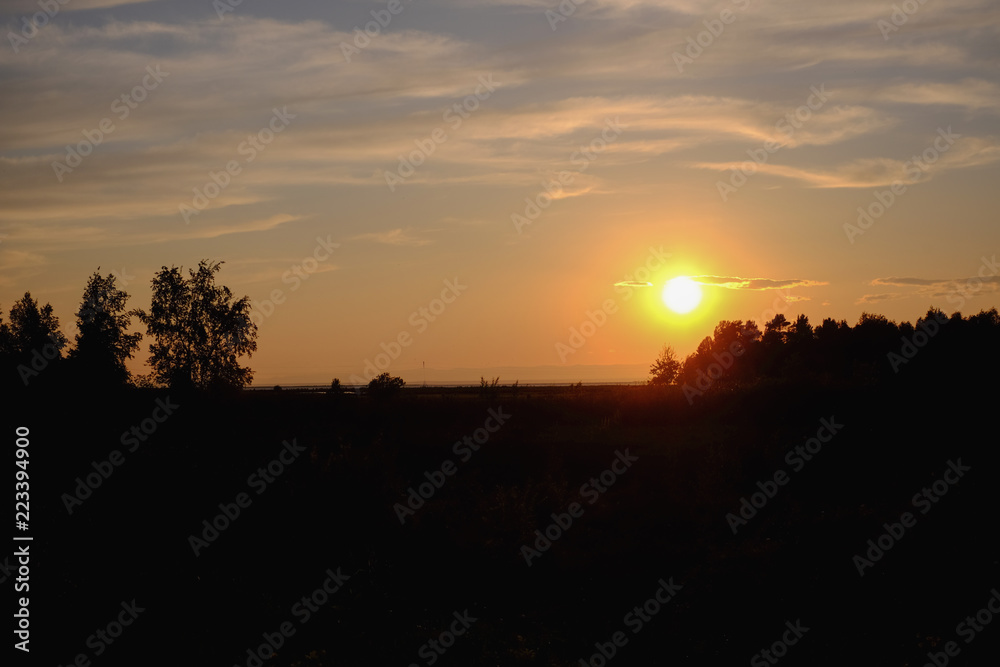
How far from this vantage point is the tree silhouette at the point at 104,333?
69.5 metres

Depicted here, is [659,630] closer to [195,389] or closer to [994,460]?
[994,460]

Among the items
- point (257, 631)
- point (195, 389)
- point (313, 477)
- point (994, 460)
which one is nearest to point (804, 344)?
point (994, 460)

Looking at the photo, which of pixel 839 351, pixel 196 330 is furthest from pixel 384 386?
pixel 839 351

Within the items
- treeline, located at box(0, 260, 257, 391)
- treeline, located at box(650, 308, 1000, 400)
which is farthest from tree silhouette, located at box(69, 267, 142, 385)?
treeline, located at box(650, 308, 1000, 400)

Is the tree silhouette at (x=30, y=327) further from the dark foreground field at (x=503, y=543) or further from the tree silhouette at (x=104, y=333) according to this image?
the dark foreground field at (x=503, y=543)

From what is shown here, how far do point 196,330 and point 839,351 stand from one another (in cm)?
6032

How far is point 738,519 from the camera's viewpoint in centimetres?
3856

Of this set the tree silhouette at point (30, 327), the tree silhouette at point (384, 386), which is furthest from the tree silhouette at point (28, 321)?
the tree silhouette at point (384, 386)

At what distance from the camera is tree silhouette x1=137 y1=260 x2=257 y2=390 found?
7612 cm

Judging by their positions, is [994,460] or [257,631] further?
→ [994,460]

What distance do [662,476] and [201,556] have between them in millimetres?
22025

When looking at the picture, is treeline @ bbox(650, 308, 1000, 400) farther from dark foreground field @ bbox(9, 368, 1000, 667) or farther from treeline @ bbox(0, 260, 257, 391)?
treeline @ bbox(0, 260, 257, 391)

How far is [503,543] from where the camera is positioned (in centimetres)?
3538

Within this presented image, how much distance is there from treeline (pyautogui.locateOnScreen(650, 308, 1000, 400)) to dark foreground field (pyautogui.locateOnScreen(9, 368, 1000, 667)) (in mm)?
11183
